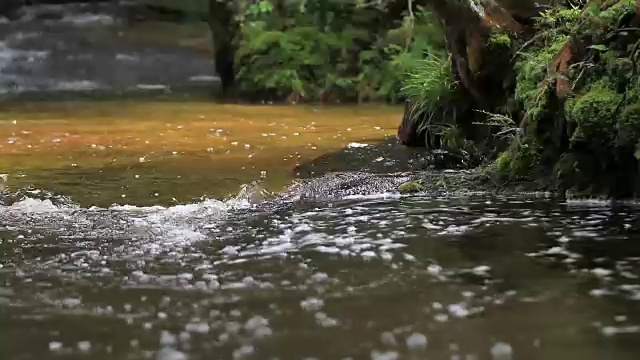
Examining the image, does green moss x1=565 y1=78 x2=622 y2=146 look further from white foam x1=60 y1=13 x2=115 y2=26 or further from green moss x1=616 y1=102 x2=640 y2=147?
white foam x1=60 y1=13 x2=115 y2=26

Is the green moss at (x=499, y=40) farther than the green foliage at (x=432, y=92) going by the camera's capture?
No

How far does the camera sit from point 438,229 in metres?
5.15

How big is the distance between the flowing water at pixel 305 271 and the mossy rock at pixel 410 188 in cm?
16

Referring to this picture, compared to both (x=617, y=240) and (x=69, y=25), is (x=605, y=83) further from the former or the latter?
(x=69, y=25)

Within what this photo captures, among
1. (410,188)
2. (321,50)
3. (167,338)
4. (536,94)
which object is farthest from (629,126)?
(321,50)

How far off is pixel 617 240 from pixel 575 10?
9.02 feet

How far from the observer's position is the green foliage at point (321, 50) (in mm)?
16484

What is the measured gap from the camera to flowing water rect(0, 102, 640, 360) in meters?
3.29

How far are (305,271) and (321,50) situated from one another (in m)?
13.4

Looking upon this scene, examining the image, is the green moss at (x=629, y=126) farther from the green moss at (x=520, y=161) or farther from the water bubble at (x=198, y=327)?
the water bubble at (x=198, y=327)

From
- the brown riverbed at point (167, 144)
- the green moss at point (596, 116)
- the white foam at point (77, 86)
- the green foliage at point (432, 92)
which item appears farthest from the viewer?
the white foam at point (77, 86)

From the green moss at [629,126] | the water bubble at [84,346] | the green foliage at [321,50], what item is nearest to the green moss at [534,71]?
the green moss at [629,126]

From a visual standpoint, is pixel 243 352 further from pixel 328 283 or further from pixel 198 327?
pixel 328 283

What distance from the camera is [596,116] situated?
5.81 meters
